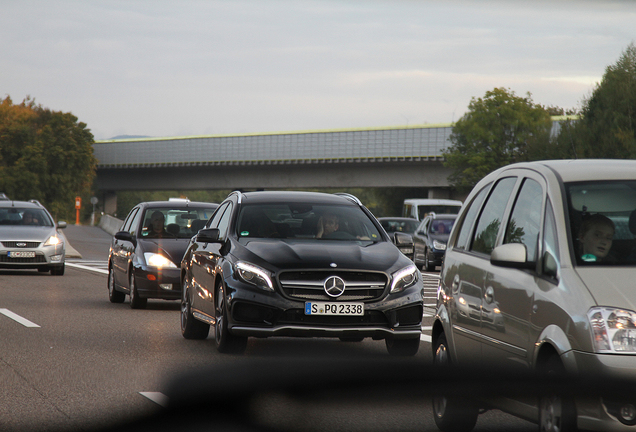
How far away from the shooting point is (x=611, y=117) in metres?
46.8

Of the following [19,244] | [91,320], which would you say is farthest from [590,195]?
[19,244]

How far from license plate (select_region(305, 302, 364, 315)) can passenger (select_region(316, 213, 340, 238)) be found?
53.1 inches

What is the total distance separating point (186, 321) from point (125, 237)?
Answer: 423 centimetres

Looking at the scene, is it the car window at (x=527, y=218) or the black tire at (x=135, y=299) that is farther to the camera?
the black tire at (x=135, y=299)

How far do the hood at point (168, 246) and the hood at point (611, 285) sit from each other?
35.5 feet

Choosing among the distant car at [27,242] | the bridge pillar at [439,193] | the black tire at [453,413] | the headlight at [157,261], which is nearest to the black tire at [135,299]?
the headlight at [157,261]

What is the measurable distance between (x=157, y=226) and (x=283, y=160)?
61.4 metres

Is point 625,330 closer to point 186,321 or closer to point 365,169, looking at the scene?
point 186,321

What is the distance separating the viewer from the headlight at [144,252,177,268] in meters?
14.2

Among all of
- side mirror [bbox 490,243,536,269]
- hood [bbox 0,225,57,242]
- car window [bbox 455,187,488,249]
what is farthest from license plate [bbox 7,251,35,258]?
side mirror [bbox 490,243,536,269]

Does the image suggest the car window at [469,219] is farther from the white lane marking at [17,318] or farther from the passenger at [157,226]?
the passenger at [157,226]

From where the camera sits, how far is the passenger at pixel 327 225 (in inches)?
399

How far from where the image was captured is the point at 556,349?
3859 millimetres

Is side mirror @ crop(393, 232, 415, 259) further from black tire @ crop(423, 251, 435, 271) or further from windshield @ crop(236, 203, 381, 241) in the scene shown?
black tire @ crop(423, 251, 435, 271)
